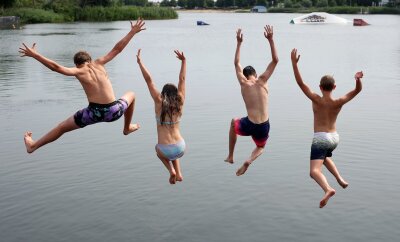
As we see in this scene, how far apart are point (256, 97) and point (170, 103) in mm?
1902

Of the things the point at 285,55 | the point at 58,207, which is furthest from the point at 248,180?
the point at 285,55

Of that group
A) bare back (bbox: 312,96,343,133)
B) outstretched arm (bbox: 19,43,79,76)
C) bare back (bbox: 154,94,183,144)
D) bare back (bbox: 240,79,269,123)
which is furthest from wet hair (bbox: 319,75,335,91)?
outstretched arm (bbox: 19,43,79,76)

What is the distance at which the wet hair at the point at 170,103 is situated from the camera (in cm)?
1397

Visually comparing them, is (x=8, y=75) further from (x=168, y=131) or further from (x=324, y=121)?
(x=324, y=121)

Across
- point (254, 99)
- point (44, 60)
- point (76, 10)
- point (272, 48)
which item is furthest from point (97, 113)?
point (76, 10)

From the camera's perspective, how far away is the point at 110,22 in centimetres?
13700

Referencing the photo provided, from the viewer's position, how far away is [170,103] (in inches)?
550

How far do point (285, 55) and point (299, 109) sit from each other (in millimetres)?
29514

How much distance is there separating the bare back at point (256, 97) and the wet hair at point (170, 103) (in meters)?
1.50

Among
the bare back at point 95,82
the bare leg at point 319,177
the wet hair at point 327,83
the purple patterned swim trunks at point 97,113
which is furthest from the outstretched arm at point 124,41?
the bare leg at point 319,177

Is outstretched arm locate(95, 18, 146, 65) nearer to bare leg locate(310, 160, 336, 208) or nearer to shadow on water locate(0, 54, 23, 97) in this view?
bare leg locate(310, 160, 336, 208)

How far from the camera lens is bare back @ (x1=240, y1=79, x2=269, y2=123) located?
1447 cm

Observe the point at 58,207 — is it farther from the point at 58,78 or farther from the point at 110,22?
the point at 110,22

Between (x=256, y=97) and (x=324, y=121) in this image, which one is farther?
(x=256, y=97)
